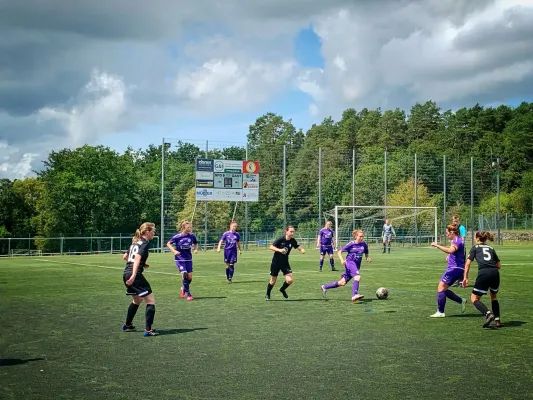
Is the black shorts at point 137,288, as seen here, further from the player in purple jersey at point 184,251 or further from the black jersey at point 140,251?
the player in purple jersey at point 184,251

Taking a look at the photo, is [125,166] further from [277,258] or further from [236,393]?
[236,393]

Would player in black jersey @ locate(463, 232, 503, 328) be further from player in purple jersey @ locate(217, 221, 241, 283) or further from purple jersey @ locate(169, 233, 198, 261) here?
player in purple jersey @ locate(217, 221, 241, 283)

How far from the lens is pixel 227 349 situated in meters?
9.74

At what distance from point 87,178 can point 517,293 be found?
215 ft

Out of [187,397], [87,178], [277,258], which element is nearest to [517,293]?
[277,258]

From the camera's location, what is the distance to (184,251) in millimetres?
17234

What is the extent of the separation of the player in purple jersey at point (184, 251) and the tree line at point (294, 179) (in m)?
37.1

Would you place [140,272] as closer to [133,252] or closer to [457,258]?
[133,252]

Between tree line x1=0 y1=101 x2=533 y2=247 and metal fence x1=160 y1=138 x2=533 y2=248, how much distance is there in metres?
0.10

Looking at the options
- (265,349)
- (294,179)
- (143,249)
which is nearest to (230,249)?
(143,249)

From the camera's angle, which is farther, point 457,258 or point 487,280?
point 457,258

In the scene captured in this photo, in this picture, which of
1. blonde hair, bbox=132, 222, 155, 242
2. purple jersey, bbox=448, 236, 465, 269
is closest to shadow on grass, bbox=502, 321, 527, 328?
purple jersey, bbox=448, 236, 465, 269

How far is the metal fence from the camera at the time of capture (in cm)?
5541

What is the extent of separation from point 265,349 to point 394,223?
170ft
